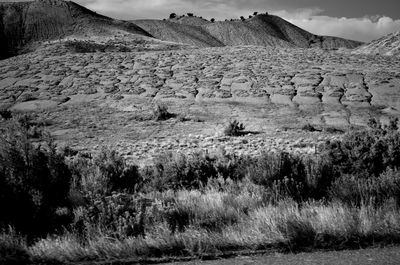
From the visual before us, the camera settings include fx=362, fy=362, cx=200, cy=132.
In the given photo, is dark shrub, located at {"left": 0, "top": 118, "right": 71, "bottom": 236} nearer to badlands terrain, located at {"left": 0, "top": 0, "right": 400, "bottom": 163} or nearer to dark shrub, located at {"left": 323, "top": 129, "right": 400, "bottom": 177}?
badlands terrain, located at {"left": 0, "top": 0, "right": 400, "bottom": 163}

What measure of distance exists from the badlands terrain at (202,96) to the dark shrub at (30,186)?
3588 mm

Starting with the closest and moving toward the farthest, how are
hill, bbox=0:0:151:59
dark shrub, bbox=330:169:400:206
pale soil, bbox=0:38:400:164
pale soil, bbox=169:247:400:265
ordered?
1. pale soil, bbox=169:247:400:265
2. dark shrub, bbox=330:169:400:206
3. pale soil, bbox=0:38:400:164
4. hill, bbox=0:0:151:59

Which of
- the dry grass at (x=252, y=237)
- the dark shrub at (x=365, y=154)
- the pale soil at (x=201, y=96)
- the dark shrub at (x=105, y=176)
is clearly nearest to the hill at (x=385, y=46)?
the pale soil at (x=201, y=96)

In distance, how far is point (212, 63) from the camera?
2319 cm

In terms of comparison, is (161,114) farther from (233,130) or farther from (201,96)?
(233,130)

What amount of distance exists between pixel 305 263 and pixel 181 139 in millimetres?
8706

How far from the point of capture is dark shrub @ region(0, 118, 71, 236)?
5530 millimetres

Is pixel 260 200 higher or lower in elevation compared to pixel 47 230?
higher

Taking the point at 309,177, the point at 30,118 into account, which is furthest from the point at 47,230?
the point at 30,118

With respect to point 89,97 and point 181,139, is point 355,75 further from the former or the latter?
point 89,97

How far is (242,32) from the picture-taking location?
99625 millimetres

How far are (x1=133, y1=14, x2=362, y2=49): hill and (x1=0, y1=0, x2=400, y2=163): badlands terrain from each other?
60.2 meters

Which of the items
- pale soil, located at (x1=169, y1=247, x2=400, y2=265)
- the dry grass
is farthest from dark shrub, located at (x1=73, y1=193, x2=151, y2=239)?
pale soil, located at (x1=169, y1=247, x2=400, y2=265)

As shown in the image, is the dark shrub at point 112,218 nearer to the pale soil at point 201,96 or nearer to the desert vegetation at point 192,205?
the desert vegetation at point 192,205
